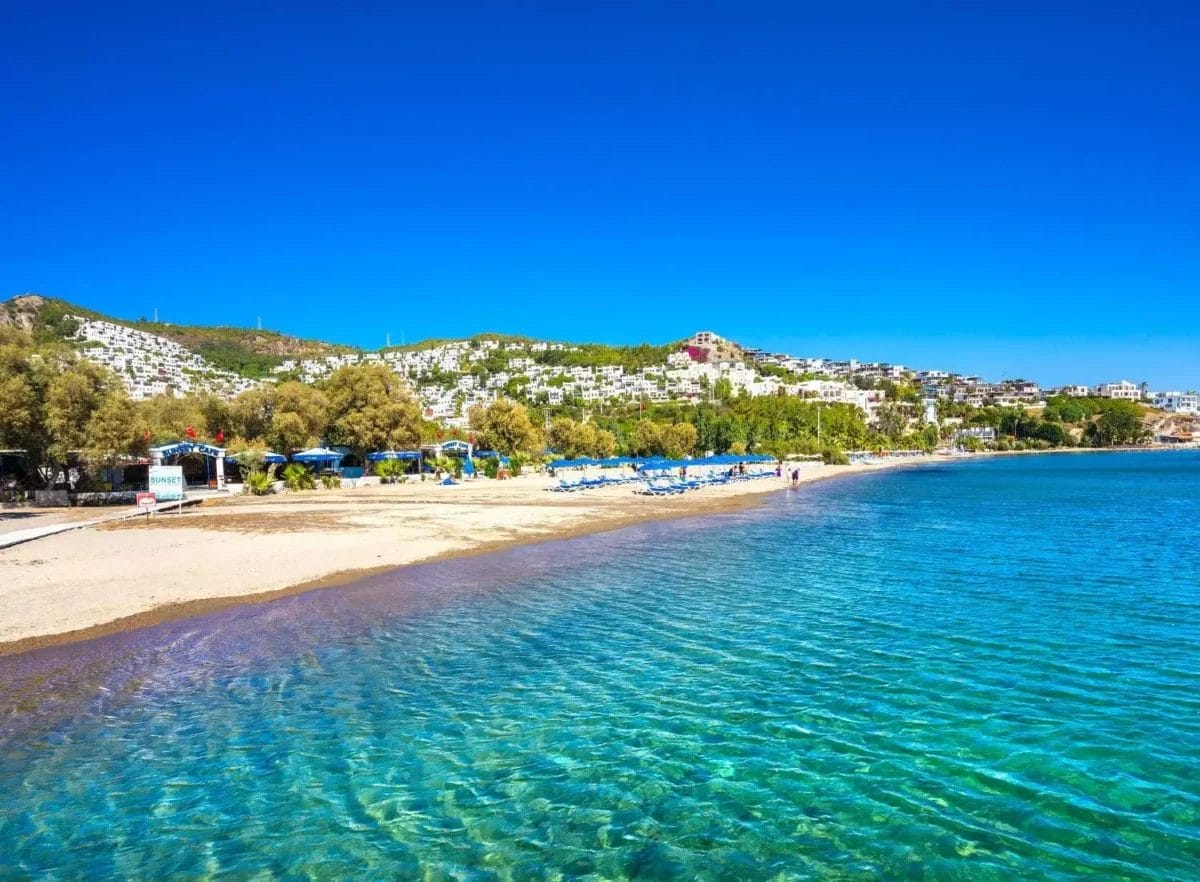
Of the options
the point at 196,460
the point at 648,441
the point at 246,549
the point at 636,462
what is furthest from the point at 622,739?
the point at 648,441

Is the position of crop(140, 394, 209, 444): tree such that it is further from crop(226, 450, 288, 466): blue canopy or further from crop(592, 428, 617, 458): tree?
crop(592, 428, 617, 458): tree

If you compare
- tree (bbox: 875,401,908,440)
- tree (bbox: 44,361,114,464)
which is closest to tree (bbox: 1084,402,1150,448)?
tree (bbox: 875,401,908,440)

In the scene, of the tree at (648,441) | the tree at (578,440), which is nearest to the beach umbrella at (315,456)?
the tree at (578,440)

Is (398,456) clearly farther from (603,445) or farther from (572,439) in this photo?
(603,445)

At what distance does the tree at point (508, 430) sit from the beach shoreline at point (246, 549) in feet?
94.9

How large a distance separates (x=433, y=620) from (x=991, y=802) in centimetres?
1109

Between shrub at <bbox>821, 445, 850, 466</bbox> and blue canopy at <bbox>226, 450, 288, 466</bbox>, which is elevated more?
blue canopy at <bbox>226, 450, 288, 466</bbox>

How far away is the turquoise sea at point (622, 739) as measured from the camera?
6805mm

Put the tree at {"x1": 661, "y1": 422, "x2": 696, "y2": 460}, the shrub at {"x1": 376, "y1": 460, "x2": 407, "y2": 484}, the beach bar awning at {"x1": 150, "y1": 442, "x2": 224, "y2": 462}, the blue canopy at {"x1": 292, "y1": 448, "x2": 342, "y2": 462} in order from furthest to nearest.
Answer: the tree at {"x1": 661, "y1": 422, "x2": 696, "y2": 460} → the blue canopy at {"x1": 292, "y1": 448, "x2": 342, "y2": 462} → the shrub at {"x1": 376, "y1": 460, "x2": 407, "y2": 484} → the beach bar awning at {"x1": 150, "y1": 442, "x2": 224, "y2": 462}

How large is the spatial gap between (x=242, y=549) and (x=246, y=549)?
124 millimetres

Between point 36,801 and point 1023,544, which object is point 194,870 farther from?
point 1023,544

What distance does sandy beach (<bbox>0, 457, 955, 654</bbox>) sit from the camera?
1584cm

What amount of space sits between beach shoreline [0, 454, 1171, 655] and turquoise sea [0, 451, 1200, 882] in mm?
1648

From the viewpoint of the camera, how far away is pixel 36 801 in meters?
7.79
